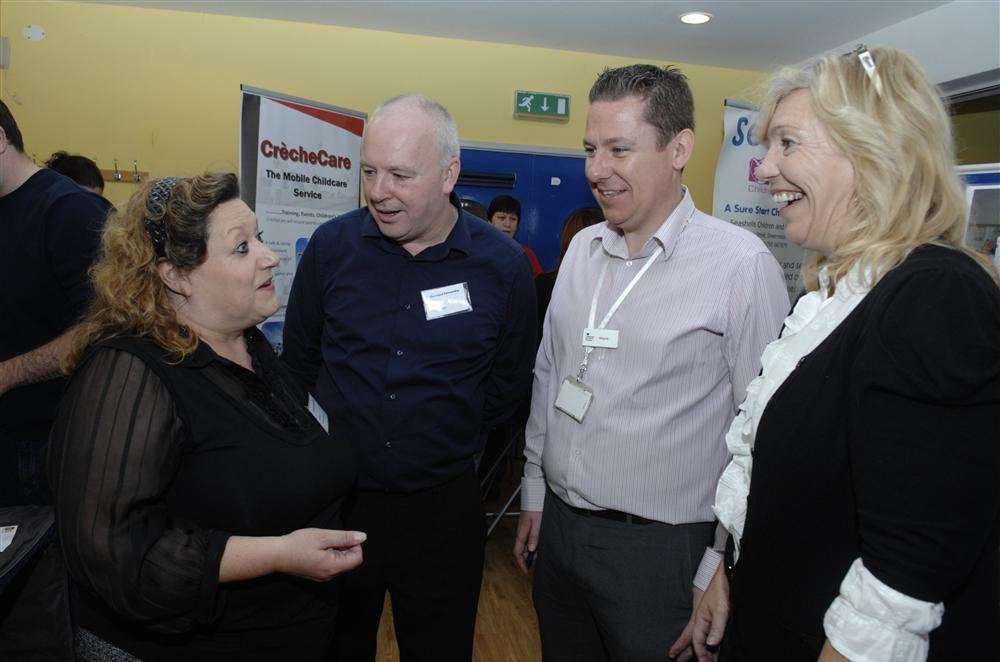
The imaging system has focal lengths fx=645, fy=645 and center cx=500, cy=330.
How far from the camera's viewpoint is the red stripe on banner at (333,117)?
11.0ft

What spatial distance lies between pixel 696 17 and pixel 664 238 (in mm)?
3908

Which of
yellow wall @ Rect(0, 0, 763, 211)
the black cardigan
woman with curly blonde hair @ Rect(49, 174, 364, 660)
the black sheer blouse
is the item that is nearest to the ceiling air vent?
yellow wall @ Rect(0, 0, 763, 211)

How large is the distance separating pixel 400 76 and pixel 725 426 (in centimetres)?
473

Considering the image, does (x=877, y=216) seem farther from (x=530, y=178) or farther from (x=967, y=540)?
(x=530, y=178)

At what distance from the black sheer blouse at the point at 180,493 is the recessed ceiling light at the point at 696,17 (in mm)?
4436

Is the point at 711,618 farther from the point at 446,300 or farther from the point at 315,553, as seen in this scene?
the point at 446,300

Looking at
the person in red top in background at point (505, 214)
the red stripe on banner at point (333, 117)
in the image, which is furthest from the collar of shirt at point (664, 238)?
the person in red top in background at point (505, 214)

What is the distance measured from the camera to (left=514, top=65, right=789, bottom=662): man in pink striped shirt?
1410mm

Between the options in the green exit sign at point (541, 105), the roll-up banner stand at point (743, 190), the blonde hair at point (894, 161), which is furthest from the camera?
the green exit sign at point (541, 105)

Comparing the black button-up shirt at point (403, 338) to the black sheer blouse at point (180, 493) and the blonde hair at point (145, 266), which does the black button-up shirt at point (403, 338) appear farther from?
the blonde hair at point (145, 266)

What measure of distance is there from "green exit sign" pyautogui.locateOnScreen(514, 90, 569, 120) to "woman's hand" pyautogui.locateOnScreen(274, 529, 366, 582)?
16.0 feet

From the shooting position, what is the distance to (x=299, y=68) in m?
5.17

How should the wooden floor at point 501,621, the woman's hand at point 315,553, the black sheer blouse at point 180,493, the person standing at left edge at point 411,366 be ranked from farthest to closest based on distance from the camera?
the wooden floor at point 501,621 < the person standing at left edge at point 411,366 < the woman's hand at point 315,553 < the black sheer blouse at point 180,493

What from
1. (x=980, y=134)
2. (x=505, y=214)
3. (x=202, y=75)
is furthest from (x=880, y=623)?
(x=980, y=134)
